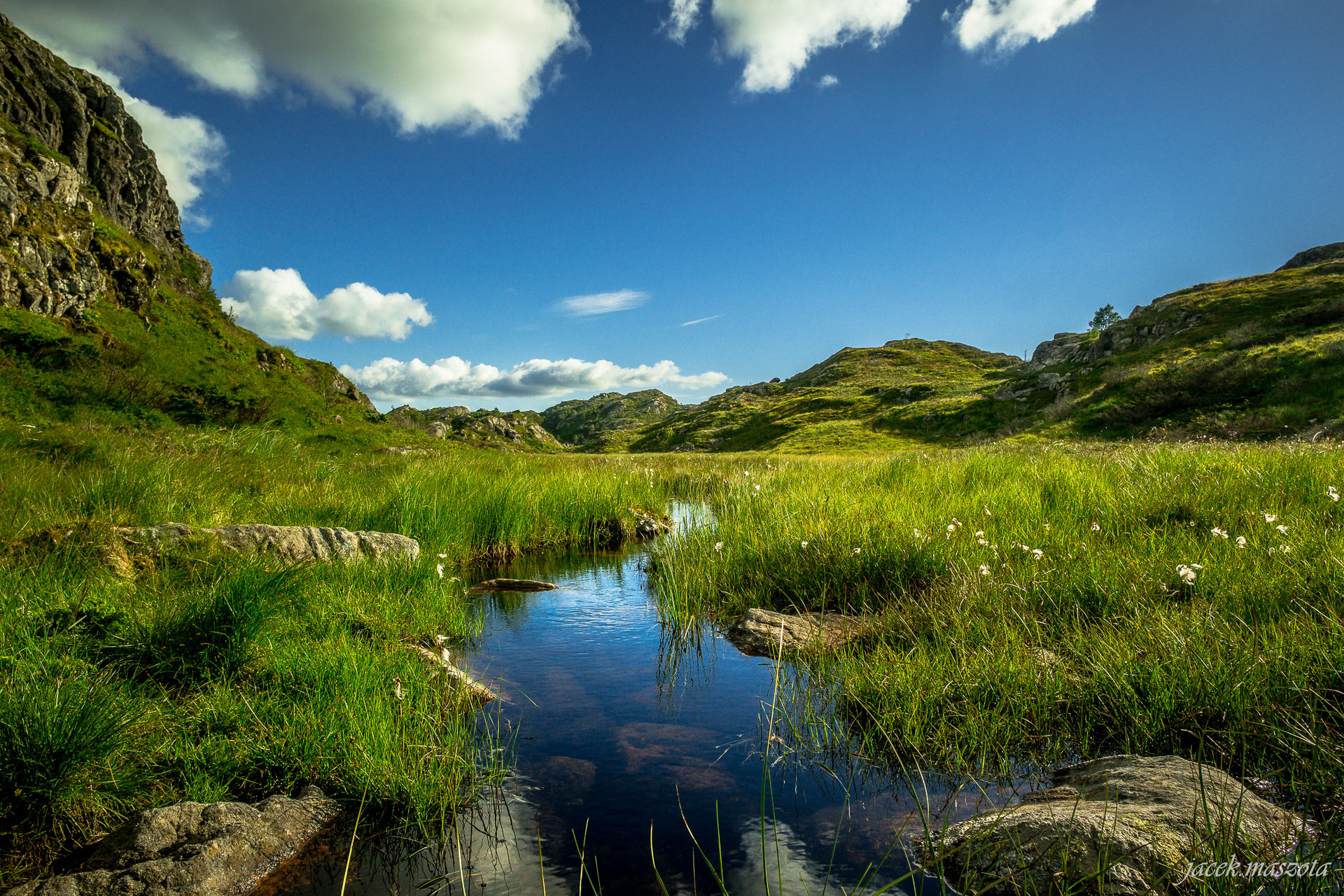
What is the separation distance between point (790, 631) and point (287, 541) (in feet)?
16.1

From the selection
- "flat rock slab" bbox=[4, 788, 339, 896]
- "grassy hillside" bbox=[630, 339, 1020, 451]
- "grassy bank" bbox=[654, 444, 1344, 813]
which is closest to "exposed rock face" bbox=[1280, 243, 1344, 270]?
"grassy hillside" bbox=[630, 339, 1020, 451]

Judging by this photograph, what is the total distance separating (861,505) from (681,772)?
544cm

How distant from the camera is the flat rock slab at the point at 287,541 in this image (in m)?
5.16

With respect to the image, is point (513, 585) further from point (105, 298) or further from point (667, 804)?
point (105, 298)

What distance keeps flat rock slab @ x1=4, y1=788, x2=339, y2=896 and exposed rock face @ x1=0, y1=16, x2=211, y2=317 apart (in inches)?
1041

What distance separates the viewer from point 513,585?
25.1ft

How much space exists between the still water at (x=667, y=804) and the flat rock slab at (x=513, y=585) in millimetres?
2823

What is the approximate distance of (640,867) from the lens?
251cm

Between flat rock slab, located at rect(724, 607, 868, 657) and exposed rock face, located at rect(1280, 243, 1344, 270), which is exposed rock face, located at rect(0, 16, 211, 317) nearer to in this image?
flat rock slab, located at rect(724, 607, 868, 657)

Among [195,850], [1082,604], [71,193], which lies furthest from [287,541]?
[71,193]

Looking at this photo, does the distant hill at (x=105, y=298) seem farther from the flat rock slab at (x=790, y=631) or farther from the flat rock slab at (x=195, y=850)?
the flat rock slab at (x=790, y=631)

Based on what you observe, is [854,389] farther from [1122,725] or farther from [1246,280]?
[1122,725]

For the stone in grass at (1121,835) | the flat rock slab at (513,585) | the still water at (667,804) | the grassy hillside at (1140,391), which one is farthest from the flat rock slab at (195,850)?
the grassy hillside at (1140,391)

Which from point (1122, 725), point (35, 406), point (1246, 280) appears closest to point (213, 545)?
A: point (1122, 725)
